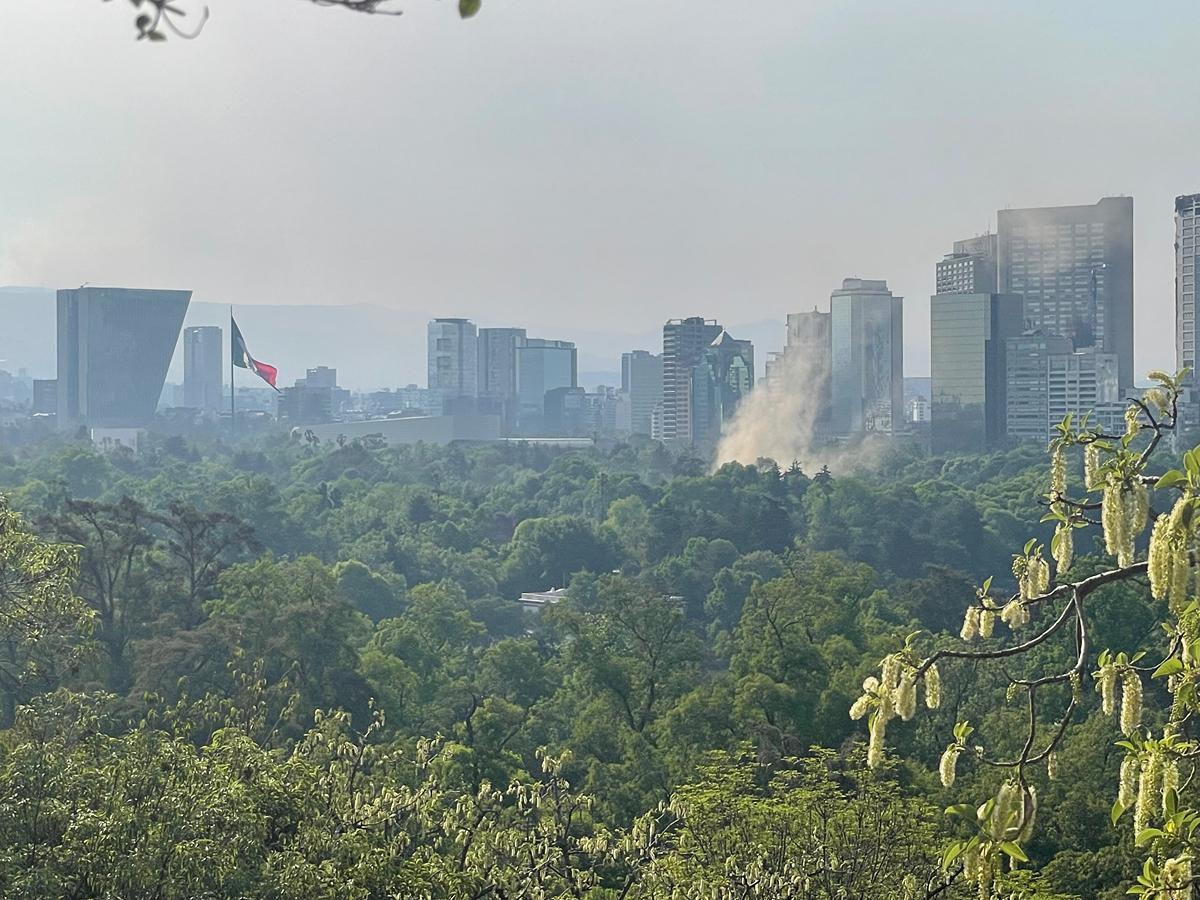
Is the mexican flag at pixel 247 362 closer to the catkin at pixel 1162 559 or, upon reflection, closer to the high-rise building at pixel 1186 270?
the high-rise building at pixel 1186 270

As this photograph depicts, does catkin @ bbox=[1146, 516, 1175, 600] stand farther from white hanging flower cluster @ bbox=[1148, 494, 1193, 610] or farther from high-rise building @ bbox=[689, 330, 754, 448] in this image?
high-rise building @ bbox=[689, 330, 754, 448]

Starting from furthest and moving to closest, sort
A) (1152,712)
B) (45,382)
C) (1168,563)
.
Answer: (45,382), (1152,712), (1168,563)

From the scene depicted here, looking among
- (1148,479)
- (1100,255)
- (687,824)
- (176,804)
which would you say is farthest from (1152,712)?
(1100,255)

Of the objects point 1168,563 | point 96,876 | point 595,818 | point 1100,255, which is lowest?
point 595,818

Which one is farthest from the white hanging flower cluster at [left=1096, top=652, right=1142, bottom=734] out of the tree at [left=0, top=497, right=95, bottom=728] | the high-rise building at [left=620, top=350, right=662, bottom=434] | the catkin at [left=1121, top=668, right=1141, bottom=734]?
the high-rise building at [left=620, top=350, right=662, bottom=434]

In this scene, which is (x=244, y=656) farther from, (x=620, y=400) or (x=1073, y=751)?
(x=620, y=400)

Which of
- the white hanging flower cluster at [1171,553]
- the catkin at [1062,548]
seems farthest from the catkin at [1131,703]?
the white hanging flower cluster at [1171,553]
